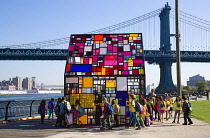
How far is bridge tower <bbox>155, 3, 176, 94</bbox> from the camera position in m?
77.4

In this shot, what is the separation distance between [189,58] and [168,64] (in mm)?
6160

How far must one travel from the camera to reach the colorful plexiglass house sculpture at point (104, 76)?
13.8 metres

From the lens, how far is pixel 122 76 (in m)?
13.7

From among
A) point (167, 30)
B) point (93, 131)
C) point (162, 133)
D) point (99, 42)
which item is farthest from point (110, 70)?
point (167, 30)

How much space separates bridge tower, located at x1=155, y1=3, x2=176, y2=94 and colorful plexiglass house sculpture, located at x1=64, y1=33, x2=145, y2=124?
5704 centimetres

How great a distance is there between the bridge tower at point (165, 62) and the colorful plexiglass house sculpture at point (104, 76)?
57035 mm

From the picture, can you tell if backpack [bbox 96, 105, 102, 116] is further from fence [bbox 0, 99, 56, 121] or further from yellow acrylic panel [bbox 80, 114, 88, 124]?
fence [bbox 0, 99, 56, 121]

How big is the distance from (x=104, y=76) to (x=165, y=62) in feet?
230

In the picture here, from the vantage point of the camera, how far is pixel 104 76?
542 inches

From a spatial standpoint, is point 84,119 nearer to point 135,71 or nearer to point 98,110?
point 98,110

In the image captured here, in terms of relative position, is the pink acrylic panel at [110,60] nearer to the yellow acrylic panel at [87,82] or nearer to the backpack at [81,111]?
the yellow acrylic panel at [87,82]

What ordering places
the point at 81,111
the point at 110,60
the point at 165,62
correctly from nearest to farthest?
the point at 81,111 < the point at 110,60 < the point at 165,62

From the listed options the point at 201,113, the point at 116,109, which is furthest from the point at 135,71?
the point at 201,113

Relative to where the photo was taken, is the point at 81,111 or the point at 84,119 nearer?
the point at 81,111
